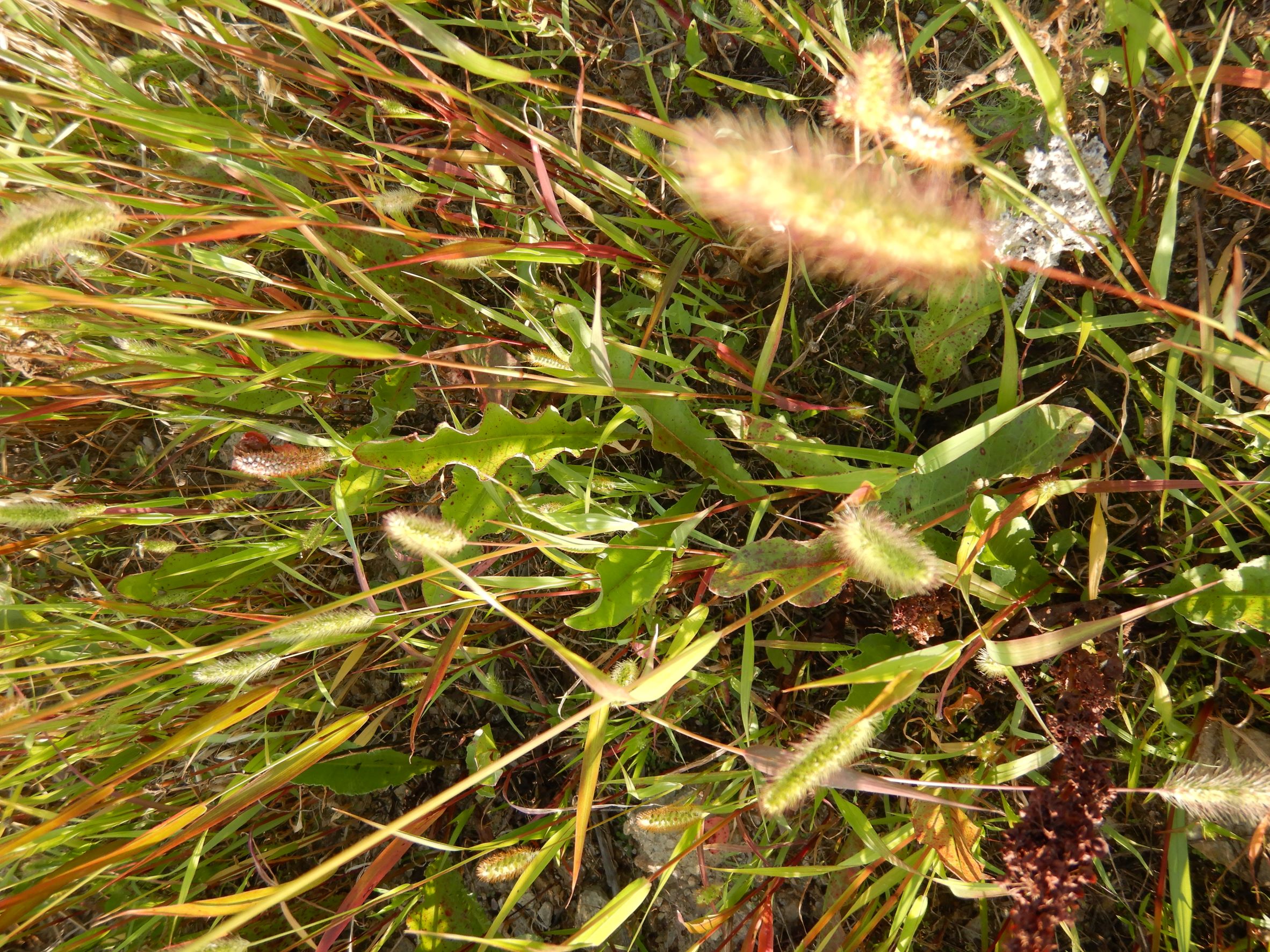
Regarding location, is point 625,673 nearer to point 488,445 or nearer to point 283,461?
point 488,445

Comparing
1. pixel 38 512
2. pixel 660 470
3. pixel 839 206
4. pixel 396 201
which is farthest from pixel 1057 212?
pixel 38 512

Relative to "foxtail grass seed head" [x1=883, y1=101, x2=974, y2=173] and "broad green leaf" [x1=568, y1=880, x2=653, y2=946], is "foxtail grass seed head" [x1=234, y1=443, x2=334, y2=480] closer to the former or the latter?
"broad green leaf" [x1=568, y1=880, x2=653, y2=946]

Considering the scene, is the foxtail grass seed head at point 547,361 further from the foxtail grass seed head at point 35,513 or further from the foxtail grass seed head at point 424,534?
the foxtail grass seed head at point 35,513

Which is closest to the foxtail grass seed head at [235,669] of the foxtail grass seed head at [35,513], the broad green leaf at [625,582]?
the foxtail grass seed head at [35,513]

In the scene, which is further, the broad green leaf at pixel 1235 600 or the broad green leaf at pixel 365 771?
the broad green leaf at pixel 365 771

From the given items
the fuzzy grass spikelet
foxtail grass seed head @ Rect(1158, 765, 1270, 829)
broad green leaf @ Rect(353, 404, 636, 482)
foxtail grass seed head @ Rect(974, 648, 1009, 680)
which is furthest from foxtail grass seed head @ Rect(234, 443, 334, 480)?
foxtail grass seed head @ Rect(1158, 765, 1270, 829)
